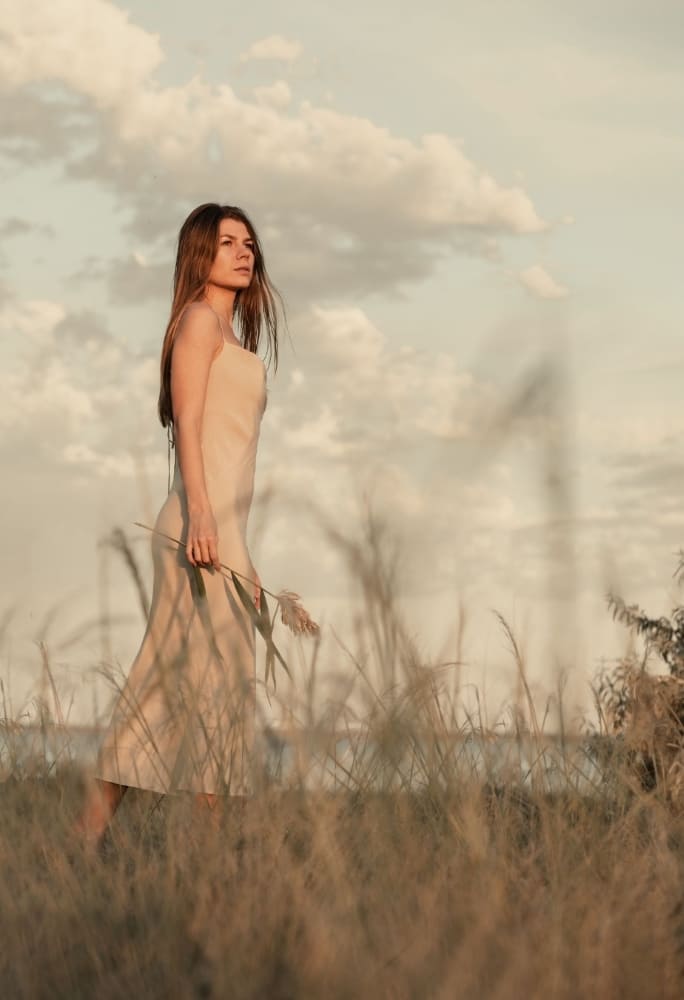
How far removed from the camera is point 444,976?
206 cm

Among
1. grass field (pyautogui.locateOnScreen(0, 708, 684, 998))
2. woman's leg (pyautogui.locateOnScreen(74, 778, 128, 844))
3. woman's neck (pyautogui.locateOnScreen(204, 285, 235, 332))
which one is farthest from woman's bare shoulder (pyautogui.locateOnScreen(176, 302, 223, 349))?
grass field (pyautogui.locateOnScreen(0, 708, 684, 998))

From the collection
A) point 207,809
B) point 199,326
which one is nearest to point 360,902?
point 207,809

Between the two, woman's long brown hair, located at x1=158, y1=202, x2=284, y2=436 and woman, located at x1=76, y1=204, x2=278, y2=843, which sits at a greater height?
woman's long brown hair, located at x1=158, y1=202, x2=284, y2=436

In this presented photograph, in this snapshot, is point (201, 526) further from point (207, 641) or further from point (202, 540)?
point (207, 641)

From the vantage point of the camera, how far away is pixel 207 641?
381 cm

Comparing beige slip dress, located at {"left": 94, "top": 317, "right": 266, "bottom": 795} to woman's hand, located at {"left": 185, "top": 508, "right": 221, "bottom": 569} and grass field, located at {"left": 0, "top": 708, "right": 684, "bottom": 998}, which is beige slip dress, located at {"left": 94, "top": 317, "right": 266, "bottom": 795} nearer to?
woman's hand, located at {"left": 185, "top": 508, "right": 221, "bottom": 569}

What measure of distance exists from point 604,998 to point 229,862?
845 millimetres

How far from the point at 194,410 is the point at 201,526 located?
1.17ft

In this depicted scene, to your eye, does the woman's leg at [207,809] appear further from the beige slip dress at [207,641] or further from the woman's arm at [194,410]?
the woman's arm at [194,410]

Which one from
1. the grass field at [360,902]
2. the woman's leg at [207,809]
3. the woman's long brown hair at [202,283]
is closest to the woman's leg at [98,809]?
the grass field at [360,902]

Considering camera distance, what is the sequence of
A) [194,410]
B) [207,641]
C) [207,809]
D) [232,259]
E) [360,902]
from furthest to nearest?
[232,259] < [194,410] < [207,641] < [207,809] < [360,902]

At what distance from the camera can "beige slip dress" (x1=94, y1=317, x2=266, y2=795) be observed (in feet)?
11.1

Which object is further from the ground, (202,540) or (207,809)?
(202,540)

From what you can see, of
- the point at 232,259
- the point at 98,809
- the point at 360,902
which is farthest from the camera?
the point at 232,259
